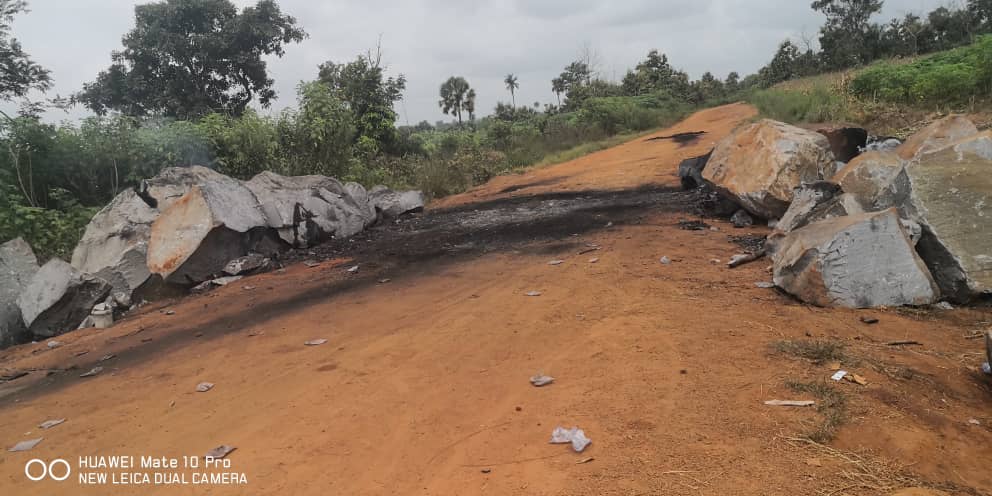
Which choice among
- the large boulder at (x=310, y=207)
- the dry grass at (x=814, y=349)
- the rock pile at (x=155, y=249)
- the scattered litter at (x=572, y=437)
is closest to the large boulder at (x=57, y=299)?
the rock pile at (x=155, y=249)

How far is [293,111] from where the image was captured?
12312 mm

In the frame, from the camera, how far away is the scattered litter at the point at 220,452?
107 inches

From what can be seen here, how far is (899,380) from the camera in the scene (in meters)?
2.75

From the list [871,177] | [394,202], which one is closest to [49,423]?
[871,177]

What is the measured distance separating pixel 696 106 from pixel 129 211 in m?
28.6

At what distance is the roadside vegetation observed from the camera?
9.48 meters

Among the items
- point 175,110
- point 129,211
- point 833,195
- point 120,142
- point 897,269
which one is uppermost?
point 175,110

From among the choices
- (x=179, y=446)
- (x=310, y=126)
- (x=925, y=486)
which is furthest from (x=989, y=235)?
(x=310, y=126)

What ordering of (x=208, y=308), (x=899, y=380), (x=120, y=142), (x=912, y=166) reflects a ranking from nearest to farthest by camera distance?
(x=899, y=380) → (x=912, y=166) → (x=208, y=308) → (x=120, y=142)

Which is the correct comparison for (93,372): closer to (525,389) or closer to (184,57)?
(525,389)

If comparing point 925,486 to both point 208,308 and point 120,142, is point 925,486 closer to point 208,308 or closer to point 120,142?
point 208,308

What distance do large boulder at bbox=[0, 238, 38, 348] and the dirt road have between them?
2.48ft

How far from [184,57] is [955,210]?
21.2 metres

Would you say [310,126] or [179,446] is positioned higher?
[310,126]
